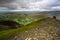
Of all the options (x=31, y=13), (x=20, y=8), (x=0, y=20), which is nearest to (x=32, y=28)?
(x=31, y=13)

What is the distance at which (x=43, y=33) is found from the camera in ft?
12.1

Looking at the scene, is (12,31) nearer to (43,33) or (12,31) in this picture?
(12,31)

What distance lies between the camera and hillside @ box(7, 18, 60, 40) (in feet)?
11.7

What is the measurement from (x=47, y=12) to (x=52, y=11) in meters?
0.18

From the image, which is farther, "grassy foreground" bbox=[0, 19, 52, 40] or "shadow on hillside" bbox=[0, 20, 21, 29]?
"shadow on hillside" bbox=[0, 20, 21, 29]

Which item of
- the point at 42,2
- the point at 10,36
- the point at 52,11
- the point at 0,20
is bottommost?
the point at 10,36

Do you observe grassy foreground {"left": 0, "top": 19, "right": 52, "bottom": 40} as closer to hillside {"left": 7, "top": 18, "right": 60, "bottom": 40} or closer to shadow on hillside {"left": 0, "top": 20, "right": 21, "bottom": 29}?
hillside {"left": 7, "top": 18, "right": 60, "bottom": 40}

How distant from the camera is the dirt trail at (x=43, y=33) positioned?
11.7ft

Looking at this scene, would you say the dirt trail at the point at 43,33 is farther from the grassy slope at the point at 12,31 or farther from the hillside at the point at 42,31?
the grassy slope at the point at 12,31

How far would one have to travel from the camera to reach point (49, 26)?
400 cm

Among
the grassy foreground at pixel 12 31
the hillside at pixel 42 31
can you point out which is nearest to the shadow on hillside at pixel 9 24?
the grassy foreground at pixel 12 31

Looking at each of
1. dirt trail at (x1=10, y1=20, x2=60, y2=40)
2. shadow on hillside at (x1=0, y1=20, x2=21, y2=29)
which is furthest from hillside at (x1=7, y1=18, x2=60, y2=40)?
shadow on hillside at (x1=0, y1=20, x2=21, y2=29)

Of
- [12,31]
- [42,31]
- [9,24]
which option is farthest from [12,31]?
[42,31]

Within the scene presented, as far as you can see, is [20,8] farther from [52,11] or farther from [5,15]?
[52,11]
